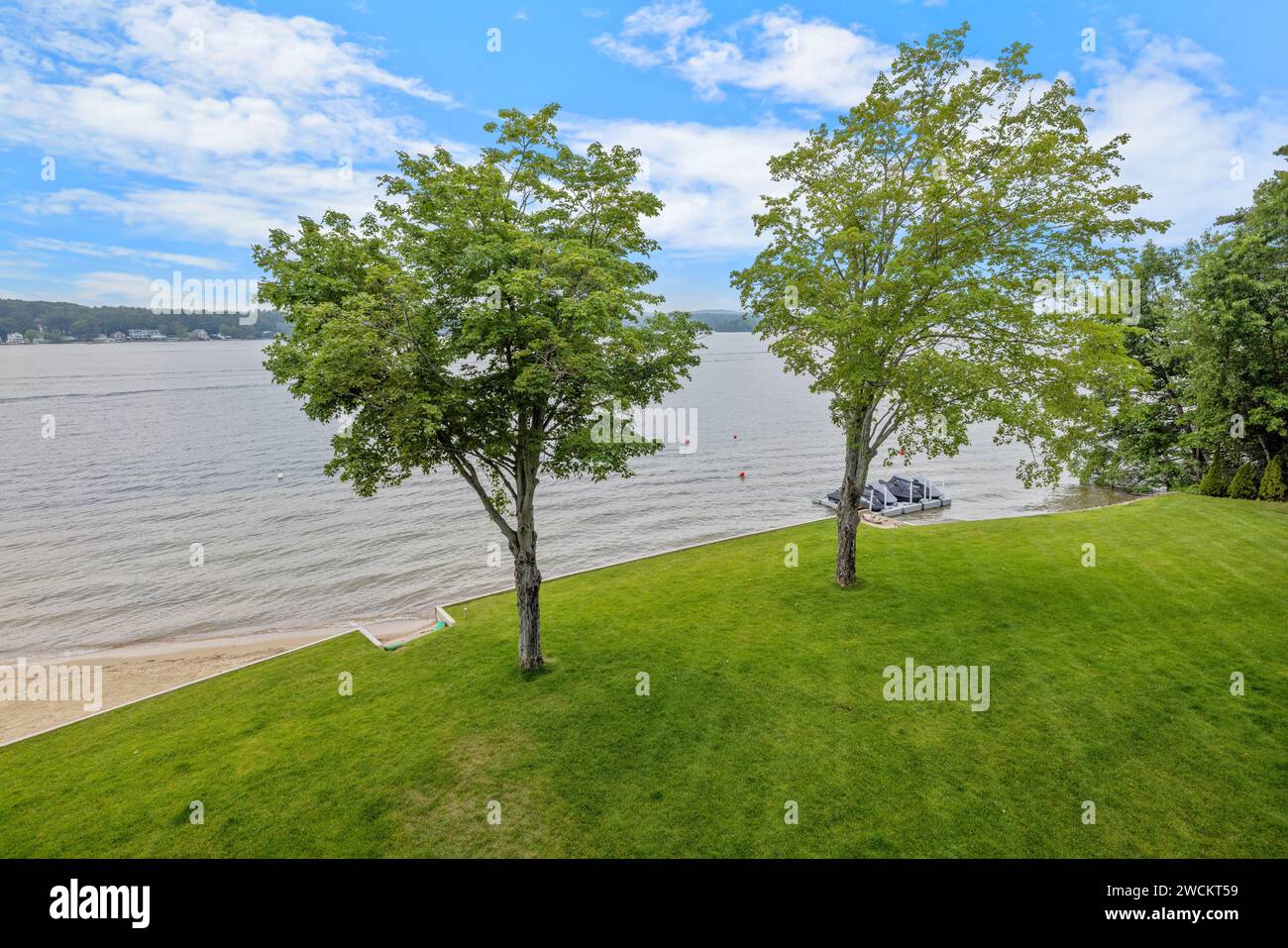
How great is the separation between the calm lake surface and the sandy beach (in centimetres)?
130

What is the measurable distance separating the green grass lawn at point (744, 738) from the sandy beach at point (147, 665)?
543 cm

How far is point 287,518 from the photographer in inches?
1620

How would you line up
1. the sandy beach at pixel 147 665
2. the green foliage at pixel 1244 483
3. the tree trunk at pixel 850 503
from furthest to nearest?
the green foliage at pixel 1244 483
the sandy beach at pixel 147 665
the tree trunk at pixel 850 503

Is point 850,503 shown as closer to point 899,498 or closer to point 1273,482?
point 1273,482

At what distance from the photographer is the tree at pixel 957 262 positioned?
13750 millimetres

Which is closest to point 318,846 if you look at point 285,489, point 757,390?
point 285,489

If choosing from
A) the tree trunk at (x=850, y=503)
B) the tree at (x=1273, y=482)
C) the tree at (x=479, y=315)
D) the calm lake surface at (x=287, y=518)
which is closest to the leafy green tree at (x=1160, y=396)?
the tree at (x=1273, y=482)

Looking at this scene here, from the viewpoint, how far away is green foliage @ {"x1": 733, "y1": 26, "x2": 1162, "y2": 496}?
541 inches

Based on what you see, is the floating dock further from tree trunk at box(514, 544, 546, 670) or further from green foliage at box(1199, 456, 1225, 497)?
tree trunk at box(514, 544, 546, 670)

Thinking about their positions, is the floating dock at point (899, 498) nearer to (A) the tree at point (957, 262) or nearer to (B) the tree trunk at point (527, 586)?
(A) the tree at point (957, 262)

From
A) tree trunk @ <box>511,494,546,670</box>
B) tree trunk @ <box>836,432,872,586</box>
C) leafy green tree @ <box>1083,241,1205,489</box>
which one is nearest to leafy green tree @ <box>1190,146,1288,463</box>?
leafy green tree @ <box>1083,241,1205,489</box>

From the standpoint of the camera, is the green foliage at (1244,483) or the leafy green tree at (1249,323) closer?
the leafy green tree at (1249,323)

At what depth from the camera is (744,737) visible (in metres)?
11.5
